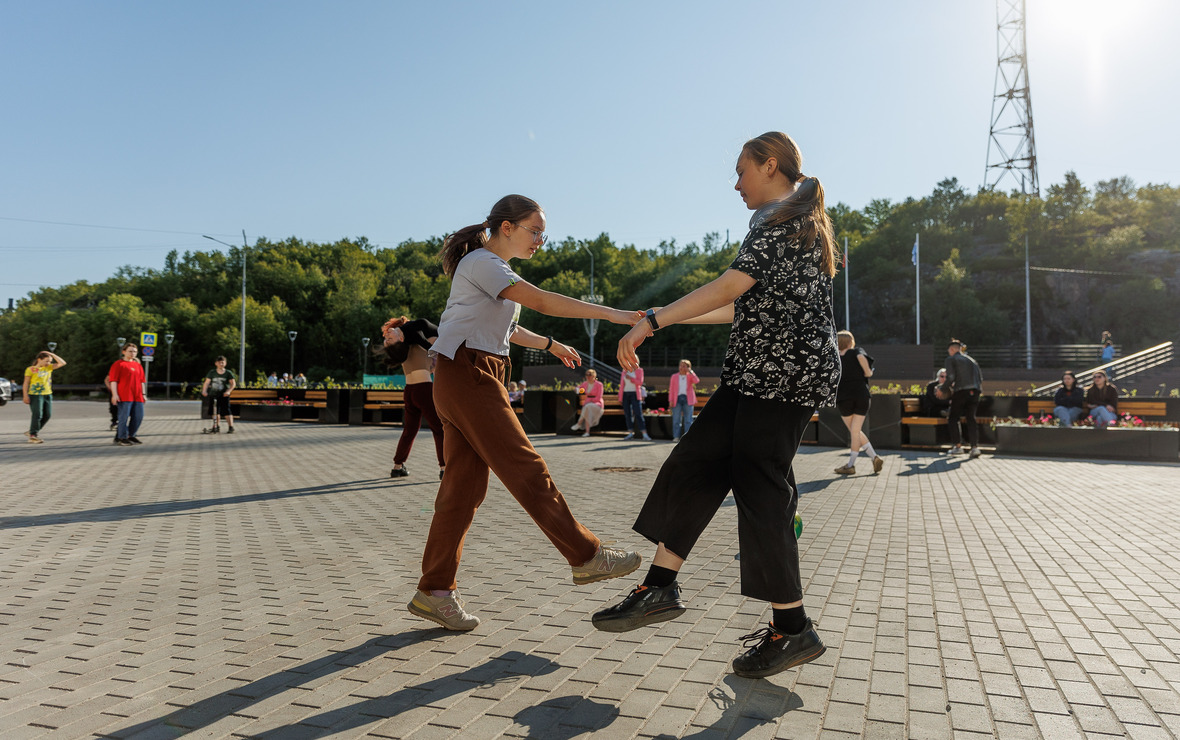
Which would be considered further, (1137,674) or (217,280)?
(217,280)

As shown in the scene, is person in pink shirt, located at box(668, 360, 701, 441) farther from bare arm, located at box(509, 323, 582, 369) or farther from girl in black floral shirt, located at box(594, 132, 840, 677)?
girl in black floral shirt, located at box(594, 132, 840, 677)

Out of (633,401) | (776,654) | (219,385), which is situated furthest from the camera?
(219,385)

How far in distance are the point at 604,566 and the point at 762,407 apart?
936 millimetres

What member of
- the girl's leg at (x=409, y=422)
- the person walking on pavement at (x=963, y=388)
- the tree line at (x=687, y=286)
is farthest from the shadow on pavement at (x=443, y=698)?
the tree line at (x=687, y=286)

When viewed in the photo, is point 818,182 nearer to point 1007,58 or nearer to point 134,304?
point 1007,58

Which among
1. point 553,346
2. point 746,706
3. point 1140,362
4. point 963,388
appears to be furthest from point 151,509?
point 1140,362

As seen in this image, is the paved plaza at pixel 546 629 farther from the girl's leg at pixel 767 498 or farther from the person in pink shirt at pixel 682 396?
the person in pink shirt at pixel 682 396

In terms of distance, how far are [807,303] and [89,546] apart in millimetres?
4916

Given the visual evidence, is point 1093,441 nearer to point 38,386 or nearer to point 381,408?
point 381,408

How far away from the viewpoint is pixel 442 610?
335cm

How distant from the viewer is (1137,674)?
2.92 m

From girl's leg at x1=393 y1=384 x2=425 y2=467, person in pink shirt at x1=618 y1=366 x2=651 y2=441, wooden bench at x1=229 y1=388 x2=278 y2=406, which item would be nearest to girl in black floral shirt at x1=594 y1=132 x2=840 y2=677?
girl's leg at x1=393 y1=384 x2=425 y2=467

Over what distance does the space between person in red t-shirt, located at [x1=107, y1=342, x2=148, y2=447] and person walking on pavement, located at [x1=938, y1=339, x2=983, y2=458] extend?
43.2 feet

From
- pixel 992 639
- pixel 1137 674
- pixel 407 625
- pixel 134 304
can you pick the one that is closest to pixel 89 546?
pixel 407 625
